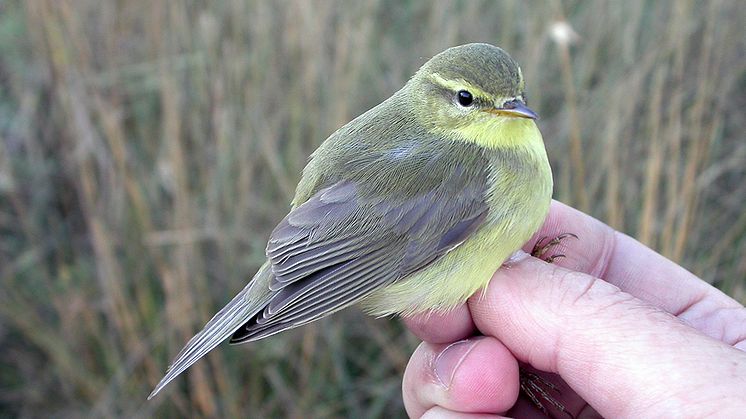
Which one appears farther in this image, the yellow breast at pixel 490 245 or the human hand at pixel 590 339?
the yellow breast at pixel 490 245

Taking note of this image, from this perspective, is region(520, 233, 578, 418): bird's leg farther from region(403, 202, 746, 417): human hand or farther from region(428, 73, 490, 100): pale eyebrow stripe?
region(428, 73, 490, 100): pale eyebrow stripe

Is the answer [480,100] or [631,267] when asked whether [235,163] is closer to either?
[480,100]

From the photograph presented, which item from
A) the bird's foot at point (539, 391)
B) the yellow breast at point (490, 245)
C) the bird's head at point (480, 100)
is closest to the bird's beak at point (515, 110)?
the bird's head at point (480, 100)

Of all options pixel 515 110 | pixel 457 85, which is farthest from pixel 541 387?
pixel 457 85

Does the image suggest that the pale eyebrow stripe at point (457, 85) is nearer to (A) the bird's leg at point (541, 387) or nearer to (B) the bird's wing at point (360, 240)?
(B) the bird's wing at point (360, 240)

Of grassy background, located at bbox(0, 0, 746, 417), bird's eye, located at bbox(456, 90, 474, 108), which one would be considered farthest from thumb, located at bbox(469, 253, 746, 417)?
grassy background, located at bbox(0, 0, 746, 417)

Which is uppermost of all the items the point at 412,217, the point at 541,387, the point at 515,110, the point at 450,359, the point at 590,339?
the point at 515,110
